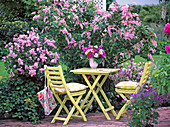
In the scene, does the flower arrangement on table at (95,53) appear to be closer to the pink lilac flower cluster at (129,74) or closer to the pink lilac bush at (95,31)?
the pink lilac bush at (95,31)

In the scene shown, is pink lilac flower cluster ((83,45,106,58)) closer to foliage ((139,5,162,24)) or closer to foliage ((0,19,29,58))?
foliage ((0,19,29,58))

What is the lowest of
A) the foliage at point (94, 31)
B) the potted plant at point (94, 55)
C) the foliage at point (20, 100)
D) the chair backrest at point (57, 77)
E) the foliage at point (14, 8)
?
the foliage at point (20, 100)

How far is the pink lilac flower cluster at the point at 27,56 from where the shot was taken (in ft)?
13.5

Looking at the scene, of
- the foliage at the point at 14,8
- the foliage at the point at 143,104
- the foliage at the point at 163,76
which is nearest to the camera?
the foliage at the point at 163,76

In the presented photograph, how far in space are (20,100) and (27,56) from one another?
2.36 feet

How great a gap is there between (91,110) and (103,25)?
157cm

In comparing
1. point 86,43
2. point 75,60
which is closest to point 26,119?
point 75,60

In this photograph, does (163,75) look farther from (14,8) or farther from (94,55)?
(14,8)

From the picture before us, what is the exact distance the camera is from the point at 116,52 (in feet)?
Result: 15.5

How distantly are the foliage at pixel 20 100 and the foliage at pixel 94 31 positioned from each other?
35.5 inches

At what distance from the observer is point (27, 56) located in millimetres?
4168

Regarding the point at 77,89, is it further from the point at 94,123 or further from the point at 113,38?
the point at 113,38

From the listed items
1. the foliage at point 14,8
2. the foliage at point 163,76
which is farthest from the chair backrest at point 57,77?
the foliage at point 14,8

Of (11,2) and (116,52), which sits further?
(11,2)
